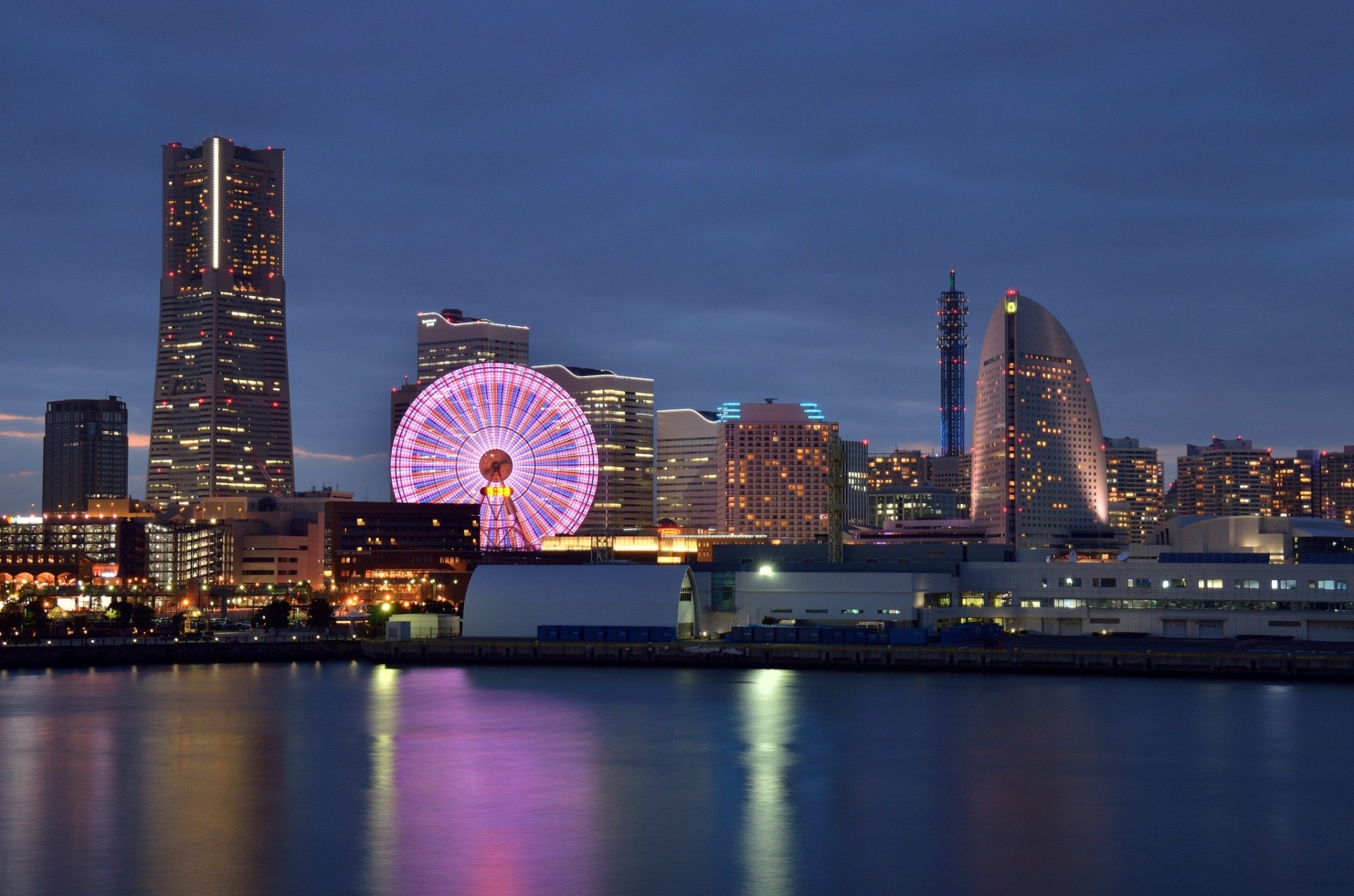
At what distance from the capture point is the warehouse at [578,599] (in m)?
86.0

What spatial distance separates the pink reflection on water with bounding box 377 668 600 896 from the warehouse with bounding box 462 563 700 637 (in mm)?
18905

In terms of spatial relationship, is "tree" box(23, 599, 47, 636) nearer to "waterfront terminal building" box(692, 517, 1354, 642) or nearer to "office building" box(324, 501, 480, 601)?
"office building" box(324, 501, 480, 601)

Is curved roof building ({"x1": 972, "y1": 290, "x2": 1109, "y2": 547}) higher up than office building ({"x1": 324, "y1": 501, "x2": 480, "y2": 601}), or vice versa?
curved roof building ({"x1": 972, "y1": 290, "x2": 1109, "y2": 547})

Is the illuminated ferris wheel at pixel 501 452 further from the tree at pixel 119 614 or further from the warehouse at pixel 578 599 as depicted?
the warehouse at pixel 578 599

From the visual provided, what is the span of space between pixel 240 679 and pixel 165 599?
279 ft

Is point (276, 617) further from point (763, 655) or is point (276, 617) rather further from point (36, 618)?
point (763, 655)

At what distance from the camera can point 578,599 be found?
86750 mm

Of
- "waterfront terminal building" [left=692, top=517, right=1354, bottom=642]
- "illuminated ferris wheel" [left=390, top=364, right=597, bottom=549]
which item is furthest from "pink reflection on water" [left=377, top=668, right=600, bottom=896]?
"illuminated ferris wheel" [left=390, top=364, right=597, bottom=549]

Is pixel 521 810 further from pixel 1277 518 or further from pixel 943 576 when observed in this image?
pixel 1277 518

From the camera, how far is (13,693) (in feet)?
228

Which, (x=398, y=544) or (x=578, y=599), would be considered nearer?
(x=578, y=599)

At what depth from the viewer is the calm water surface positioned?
35.1 meters

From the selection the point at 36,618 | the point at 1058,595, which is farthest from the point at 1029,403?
the point at 36,618

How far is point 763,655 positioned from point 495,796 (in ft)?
129
